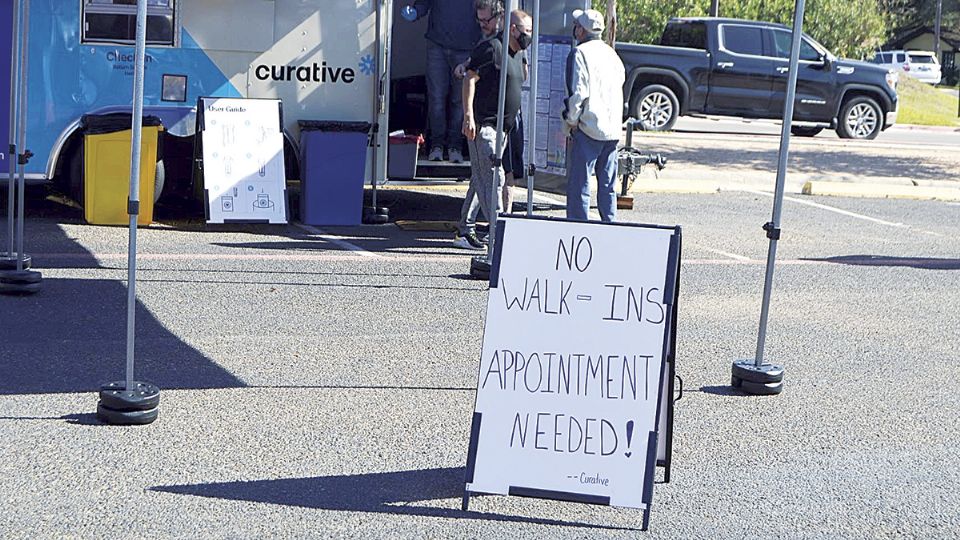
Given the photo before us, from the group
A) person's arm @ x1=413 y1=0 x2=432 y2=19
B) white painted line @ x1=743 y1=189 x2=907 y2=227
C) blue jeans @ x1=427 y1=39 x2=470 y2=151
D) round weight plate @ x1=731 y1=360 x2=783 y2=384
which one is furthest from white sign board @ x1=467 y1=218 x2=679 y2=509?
white painted line @ x1=743 y1=189 x2=907 y2=227

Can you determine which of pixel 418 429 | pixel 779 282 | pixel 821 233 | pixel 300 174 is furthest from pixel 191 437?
pixel 821 233

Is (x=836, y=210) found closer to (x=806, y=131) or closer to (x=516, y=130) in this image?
(x=516, y=130)

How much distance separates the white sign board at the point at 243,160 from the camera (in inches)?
469

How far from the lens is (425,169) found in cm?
1312

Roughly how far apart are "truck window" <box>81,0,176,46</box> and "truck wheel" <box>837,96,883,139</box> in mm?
15234

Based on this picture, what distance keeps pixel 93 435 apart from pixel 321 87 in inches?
275

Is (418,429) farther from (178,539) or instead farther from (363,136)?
(363,136)

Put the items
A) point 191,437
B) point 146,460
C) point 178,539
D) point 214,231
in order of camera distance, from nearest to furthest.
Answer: point 178,539
point 146,460
point 191,437
point 214,231

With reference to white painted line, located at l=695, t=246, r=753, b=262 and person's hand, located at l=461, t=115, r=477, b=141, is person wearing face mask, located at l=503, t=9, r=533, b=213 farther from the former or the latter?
white painted line, located at l=695, t=246, r=753, b=262

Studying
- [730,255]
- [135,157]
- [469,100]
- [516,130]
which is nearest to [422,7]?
[516,130]

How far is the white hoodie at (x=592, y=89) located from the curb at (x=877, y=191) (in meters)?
8.07

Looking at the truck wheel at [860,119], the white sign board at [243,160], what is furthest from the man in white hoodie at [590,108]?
the truck wheel at [860,119]

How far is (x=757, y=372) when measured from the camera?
719 centimetres

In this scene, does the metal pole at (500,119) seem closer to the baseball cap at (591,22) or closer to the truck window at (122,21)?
the baseball cap at (591,22)
